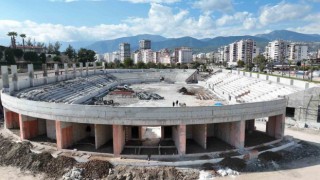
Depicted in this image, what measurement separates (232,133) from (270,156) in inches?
138

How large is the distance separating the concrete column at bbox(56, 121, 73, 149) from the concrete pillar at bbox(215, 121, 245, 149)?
13685mm

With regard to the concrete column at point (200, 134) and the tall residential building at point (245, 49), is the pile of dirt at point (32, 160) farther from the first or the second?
the tall residential building at point (245, 49)

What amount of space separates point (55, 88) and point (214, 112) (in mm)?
26531

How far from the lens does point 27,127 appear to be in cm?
2455

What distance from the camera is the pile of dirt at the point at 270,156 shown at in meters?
21.0

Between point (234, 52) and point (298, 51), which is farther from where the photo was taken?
point (234, 52)

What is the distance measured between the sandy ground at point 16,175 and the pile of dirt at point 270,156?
17177mm

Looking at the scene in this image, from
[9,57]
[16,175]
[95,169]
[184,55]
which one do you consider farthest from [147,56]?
[95,169]

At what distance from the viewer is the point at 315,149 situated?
23.9 metres

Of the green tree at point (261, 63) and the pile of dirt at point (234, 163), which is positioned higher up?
the green tree at point (261, 63)

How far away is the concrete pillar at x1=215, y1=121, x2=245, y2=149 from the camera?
21812 millimetres

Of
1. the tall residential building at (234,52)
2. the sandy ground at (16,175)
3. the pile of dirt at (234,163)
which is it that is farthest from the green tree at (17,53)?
the tall residential building at (234,52)

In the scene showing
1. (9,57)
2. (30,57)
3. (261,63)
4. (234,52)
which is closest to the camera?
(9,57)

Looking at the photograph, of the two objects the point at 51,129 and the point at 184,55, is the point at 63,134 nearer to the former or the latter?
the point at 51,129
